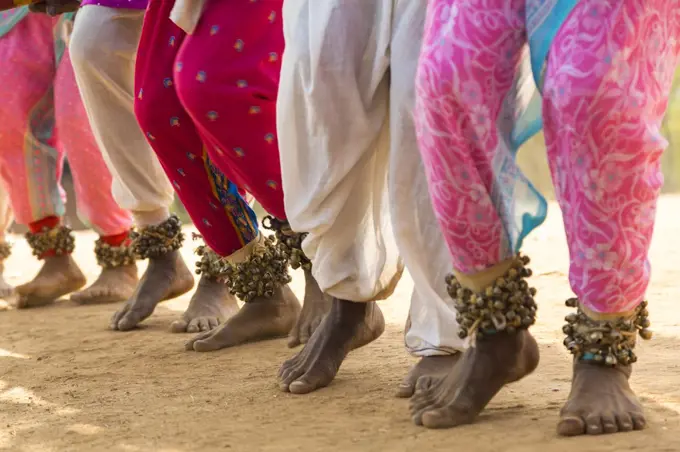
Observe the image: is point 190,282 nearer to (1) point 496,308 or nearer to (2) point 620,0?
(1) point 496,308

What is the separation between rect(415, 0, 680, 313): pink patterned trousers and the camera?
2238 millimetres

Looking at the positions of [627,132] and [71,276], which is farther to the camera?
[71,276]

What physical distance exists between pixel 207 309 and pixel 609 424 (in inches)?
87.9

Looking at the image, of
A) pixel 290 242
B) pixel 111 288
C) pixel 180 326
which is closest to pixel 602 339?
pixel 290 242

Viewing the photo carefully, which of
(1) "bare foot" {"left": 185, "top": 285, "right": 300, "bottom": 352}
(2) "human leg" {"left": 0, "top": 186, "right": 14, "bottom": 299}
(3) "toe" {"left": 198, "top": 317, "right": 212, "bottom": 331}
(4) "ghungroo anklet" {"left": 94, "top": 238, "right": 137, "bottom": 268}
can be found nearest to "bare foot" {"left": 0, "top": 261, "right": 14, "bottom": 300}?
(2) "human leg" {"left": 0, "top": 186, "right": 14, "bottom": 299}

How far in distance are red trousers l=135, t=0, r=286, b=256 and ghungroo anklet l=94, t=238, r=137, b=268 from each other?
1.55 metres

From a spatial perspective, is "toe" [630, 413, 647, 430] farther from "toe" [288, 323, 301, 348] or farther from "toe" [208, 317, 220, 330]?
"toe" [208, 317, 220, 330]

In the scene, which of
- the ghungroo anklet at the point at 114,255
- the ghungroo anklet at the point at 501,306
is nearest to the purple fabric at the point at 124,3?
the ghungroo anklet at the point at 114,255

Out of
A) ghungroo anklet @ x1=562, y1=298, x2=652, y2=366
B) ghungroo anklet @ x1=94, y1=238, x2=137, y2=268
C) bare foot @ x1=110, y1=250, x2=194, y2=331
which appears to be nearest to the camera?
ghungroo anklet @ x1=562, y1=298, x2=652, y2=366

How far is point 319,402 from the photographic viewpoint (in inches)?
113

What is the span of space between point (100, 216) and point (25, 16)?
1.02 meters

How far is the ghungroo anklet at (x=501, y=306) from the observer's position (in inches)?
97.4

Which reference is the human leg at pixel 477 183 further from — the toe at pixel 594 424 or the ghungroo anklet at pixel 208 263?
the ghungroo anklet at pixel 208 263

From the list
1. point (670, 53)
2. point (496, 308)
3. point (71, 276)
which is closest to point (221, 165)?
point (496, 308)
